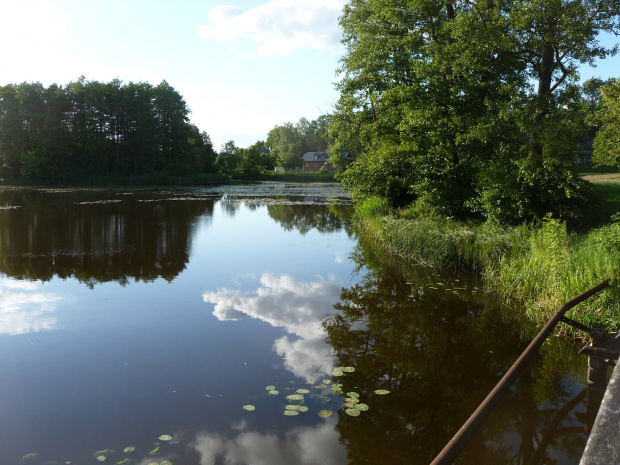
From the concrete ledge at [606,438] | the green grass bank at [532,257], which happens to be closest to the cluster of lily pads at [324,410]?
the concrete ledge at [606,438]

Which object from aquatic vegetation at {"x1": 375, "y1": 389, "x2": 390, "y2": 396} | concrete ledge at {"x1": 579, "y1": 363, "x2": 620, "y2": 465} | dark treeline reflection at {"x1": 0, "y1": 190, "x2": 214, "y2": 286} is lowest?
aquatic vegetation at {"x1": 375, "y1": 389, "x2": 390, "y2": 396}

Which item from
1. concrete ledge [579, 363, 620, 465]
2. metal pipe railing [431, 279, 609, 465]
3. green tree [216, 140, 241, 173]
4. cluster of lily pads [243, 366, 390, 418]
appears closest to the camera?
metal pipe railing [431, 279, 609, 465]

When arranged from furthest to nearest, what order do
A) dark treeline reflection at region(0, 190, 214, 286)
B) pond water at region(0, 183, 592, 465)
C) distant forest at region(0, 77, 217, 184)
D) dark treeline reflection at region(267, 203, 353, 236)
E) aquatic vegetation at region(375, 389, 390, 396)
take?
distant forest at region(0, 77, 217, 184) < dark treeline reflection at region(267, 203, 353, 236) < dark treeline reflection at region(0, 190, 214, 286) < aquatic vegetation at region(375, 389, 390, 396) < pond water at region(0, 183, 592, 465)

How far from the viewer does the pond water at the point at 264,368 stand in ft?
16.3

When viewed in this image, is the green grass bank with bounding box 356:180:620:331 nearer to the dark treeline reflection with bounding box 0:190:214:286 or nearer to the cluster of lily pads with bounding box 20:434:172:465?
the cluster of lily pads with bounding box 20:434:172:465

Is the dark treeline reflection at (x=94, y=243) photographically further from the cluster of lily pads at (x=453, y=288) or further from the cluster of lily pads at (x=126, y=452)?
the cluster of lily pads at (x=126, y=452)

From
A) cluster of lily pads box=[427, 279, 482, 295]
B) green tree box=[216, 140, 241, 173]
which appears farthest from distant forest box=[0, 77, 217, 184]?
cluster of lily pads box=[427, 279, 482, 295]

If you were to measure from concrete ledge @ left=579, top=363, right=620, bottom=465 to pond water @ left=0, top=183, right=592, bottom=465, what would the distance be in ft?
7.47

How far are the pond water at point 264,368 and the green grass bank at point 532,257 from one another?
0.63 meters

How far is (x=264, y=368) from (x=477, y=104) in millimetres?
14028

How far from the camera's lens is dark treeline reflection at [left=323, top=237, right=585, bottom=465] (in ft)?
16.3

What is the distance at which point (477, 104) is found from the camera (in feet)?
55.4

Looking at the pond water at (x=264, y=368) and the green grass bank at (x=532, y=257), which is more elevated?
the green grass bank at (x=532, y=257)

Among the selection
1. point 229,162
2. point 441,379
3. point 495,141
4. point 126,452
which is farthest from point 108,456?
point 229,162
